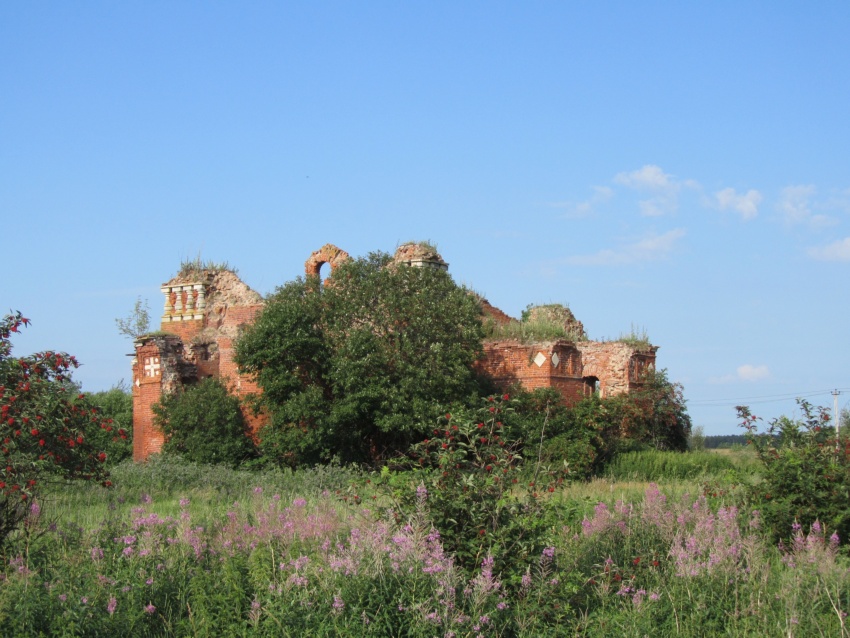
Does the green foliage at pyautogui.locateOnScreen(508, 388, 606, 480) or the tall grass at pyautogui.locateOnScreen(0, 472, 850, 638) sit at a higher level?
the green foliage at pyautogui.locateOnScreen(508, 388, 606, 480)

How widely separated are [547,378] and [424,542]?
15510 millimetres

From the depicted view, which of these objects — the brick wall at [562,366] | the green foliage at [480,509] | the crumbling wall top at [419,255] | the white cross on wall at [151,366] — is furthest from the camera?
the crumbling wall top at [419,255]

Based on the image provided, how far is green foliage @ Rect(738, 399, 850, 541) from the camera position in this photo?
10.9m

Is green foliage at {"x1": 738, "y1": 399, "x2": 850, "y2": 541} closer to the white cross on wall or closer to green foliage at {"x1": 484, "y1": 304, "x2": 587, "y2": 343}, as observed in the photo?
green foliage at {"x1": 484, "y1": 304, "x2": 587, "y2": 343}

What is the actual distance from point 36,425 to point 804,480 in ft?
26.6

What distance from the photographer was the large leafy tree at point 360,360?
2020 cm

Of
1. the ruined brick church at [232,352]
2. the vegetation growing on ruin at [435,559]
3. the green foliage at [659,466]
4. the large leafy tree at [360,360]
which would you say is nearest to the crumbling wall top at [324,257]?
the ruined brick church at [232,352]

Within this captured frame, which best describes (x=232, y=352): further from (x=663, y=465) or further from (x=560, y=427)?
(x=663, y=465)

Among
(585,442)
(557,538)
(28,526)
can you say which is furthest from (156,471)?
(557,538)

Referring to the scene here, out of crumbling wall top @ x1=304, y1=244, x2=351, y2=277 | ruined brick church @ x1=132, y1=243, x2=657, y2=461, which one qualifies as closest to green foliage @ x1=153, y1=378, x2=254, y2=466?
ruined brick church @ x1=132, y1=243, x2=657, y2=461

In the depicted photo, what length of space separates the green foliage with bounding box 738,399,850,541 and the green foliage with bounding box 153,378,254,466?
13.0 metres

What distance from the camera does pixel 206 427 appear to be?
22359mm

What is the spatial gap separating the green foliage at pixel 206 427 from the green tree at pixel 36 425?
444 inches

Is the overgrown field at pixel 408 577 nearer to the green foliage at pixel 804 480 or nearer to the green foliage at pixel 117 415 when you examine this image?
the green foliage at pixel 804 480
